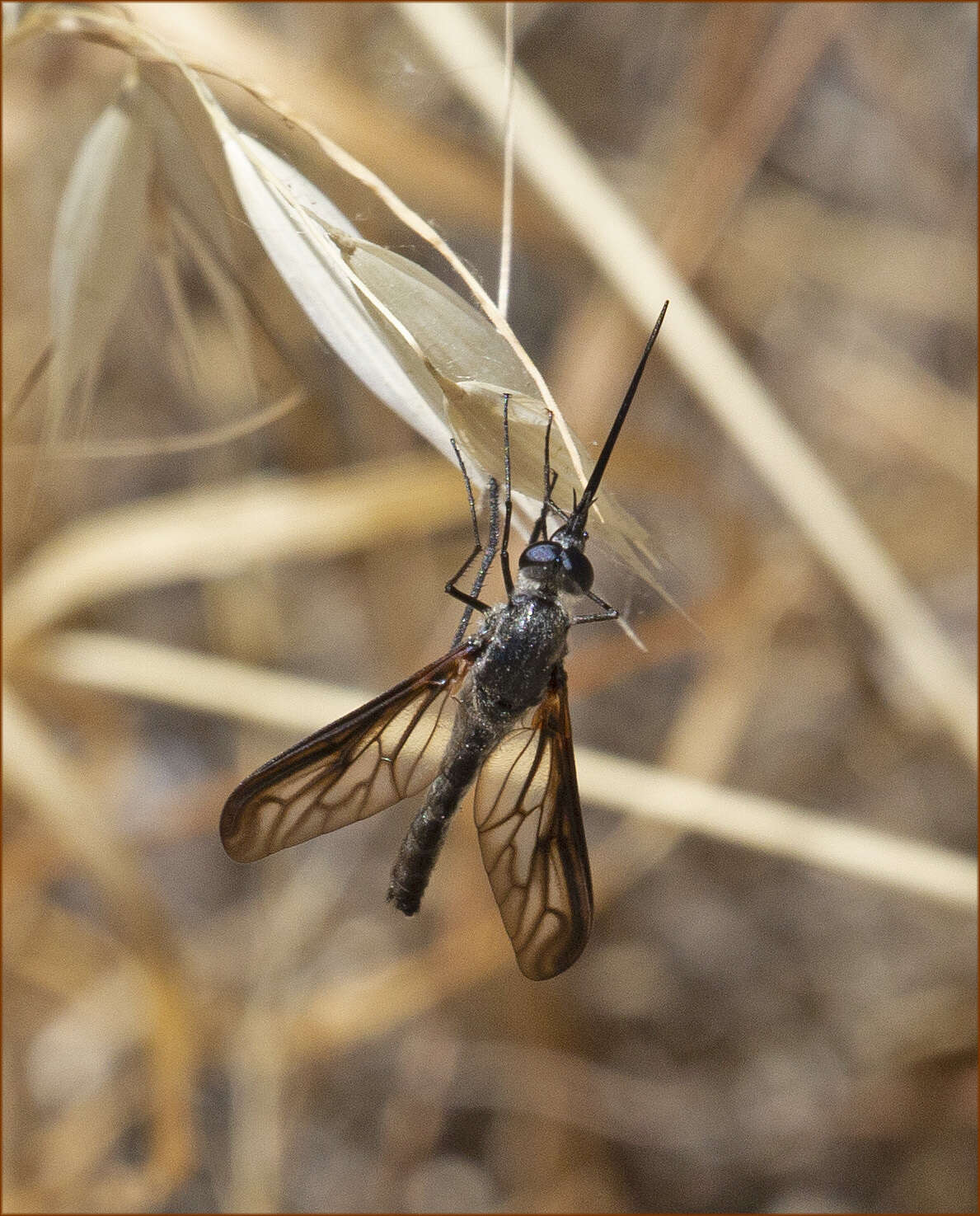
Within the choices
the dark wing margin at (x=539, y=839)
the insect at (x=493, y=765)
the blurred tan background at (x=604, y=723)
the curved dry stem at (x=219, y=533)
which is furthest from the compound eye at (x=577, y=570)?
the blurred tan background at (x=604, y=723)

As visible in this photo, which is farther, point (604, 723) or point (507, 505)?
point (604, 723)

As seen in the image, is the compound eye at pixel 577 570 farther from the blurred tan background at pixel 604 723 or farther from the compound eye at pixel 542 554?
the blurred tan background at pixel 604 723

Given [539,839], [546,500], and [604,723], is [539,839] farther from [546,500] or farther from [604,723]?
[604,723]

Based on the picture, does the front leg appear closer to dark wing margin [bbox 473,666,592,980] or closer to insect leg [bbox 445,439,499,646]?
insect leg [bbox 445,439,499,646]

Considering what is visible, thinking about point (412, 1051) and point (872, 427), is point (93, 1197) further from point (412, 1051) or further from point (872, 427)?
point (872, 427)

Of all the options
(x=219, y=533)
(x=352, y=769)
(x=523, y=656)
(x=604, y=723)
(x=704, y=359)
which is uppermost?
(x=704, y=359)

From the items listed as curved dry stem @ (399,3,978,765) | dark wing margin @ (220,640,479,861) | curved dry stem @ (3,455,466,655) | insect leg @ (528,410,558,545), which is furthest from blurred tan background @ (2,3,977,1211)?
insect leg @ (528,410,558,545)

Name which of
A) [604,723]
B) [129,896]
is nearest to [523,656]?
[129,896]

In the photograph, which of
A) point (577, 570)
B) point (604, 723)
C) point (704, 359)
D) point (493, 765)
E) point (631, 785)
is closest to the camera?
point (577, 570)
